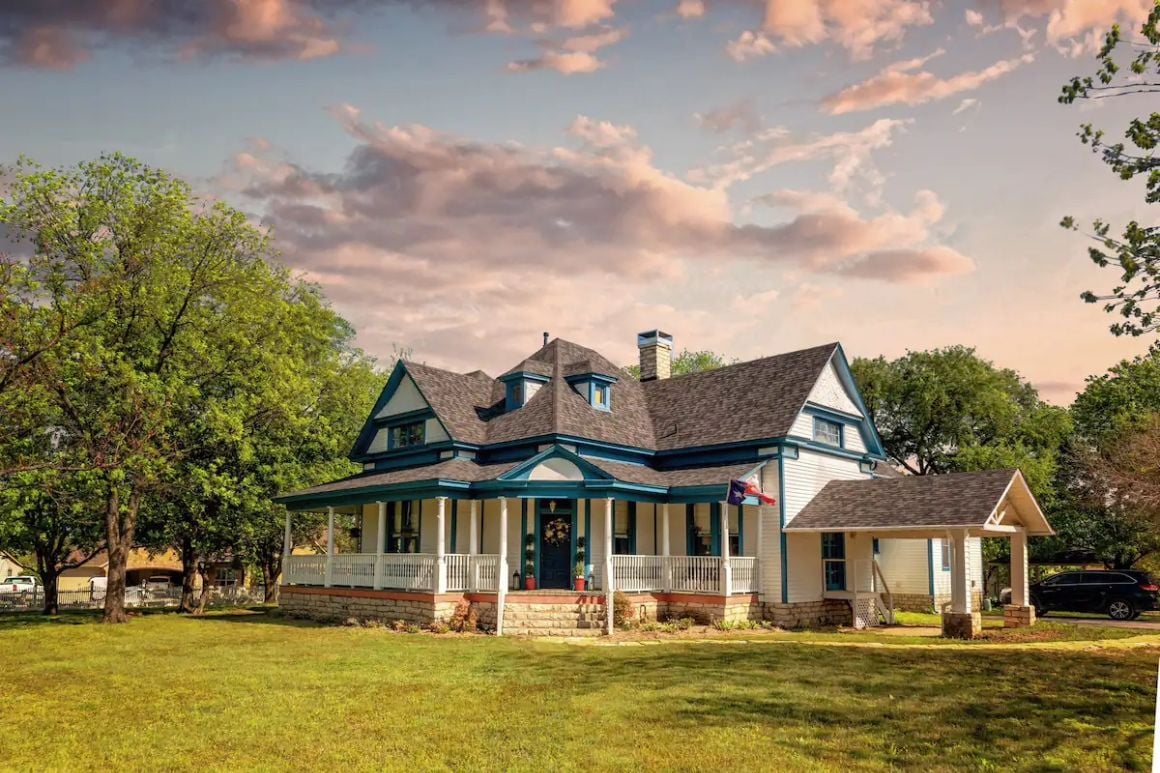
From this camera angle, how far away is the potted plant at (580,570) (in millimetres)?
24500

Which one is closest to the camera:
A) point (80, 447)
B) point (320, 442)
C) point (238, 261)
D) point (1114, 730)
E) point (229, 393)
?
point (1114, 730)

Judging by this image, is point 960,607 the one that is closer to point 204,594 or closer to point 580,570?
point 580,570

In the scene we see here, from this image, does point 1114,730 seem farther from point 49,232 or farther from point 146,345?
point 49,232

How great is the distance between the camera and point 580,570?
25594mm

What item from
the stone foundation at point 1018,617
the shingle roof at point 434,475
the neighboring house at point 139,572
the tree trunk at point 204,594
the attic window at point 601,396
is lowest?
the neighboring house at point 139,572

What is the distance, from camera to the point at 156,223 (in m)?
27.8

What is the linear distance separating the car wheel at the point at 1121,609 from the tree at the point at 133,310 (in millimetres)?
28735

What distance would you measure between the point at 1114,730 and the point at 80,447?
25573mm

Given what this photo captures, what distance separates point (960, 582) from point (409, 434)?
17.7 metres

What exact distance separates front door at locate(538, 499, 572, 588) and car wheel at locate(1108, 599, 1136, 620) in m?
17.6

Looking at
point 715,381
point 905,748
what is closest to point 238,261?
point 715,381

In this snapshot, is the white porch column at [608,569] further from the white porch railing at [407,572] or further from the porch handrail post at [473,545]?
the porch handrail post at [473,545]

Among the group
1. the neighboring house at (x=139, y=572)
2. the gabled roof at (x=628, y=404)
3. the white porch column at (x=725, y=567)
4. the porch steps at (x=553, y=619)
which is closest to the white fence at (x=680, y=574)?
the white porch column at (x=725, y=567)

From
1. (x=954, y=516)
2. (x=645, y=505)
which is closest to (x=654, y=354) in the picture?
(x=645, y=505)
